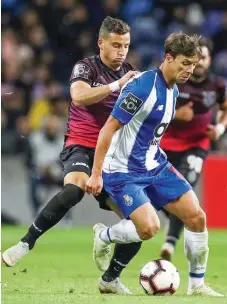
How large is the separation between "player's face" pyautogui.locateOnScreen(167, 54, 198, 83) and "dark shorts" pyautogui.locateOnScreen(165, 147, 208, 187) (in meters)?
3.11

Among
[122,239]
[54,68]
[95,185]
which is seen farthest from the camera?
[54,68]

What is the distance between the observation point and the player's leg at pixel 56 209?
300 inches

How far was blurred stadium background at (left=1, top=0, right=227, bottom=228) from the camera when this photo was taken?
50.9 feet

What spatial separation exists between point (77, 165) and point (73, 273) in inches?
65.0

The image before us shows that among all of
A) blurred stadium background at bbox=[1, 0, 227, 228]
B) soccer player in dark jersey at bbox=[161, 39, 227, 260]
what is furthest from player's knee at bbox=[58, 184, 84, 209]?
→ blurred stadium background at bbox=[1, 0, 227, 228]

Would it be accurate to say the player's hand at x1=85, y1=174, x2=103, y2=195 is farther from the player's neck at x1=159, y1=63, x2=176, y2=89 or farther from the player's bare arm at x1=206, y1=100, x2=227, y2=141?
the player's bare arm at x1=206, y1=100, x2=227, y2=141

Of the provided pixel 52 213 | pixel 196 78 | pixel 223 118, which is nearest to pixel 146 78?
pixel 52 213

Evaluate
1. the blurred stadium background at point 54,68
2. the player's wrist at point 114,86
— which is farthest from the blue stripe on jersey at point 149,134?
the blurred stadium background at point 54,68

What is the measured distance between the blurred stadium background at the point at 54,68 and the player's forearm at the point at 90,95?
6958 millimetres

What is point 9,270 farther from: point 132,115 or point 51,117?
point 51,117

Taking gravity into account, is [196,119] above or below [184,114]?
below

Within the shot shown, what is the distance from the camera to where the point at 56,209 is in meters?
7.73

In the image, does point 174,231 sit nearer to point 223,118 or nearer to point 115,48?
point 223,118

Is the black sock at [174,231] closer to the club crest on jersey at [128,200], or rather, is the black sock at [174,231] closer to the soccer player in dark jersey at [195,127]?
the soccer player in dark jersey at [195,127]
